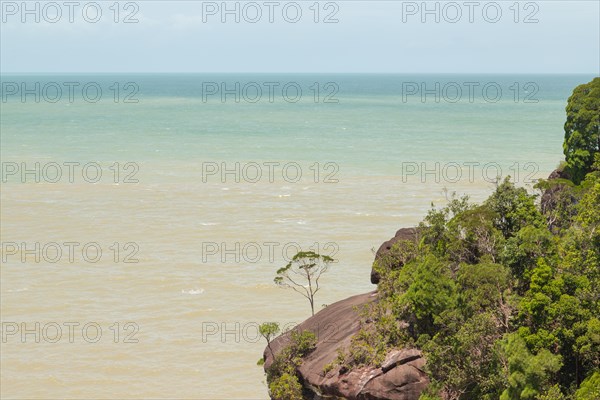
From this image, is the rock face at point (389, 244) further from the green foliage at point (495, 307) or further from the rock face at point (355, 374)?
the rock face at point (355, 374)

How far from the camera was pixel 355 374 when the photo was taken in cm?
3375

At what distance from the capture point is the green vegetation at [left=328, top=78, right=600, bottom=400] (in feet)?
99.7

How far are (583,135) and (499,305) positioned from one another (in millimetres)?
21329

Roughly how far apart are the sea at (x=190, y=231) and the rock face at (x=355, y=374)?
8.02 m

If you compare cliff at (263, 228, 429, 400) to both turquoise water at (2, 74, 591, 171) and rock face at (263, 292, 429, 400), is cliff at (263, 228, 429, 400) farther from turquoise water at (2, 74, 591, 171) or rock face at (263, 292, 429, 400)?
turquoise water at (2, 74, 591, 171)

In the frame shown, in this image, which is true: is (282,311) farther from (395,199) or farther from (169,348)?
(395,199)

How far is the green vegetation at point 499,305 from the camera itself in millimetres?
30375

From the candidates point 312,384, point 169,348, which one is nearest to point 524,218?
point 312,384

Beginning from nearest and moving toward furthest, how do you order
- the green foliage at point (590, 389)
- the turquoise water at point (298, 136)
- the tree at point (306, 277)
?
the green foliage at point (590, 389), the tree at point (306, 277), the turquoise water at point (298, 136)

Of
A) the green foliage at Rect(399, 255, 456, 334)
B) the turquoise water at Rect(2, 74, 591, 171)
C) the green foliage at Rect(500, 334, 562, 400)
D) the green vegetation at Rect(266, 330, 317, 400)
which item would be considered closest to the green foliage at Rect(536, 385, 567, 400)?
the green foliage at Rect(500, 334, 562, 400)

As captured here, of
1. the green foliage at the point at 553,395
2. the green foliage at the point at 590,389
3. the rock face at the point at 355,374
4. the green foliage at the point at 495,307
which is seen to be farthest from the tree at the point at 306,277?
the green foliage at the point at 590,389

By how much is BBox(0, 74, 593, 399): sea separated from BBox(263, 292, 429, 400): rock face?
8.02m

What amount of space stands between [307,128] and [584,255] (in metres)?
124

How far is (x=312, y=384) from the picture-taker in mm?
35375
